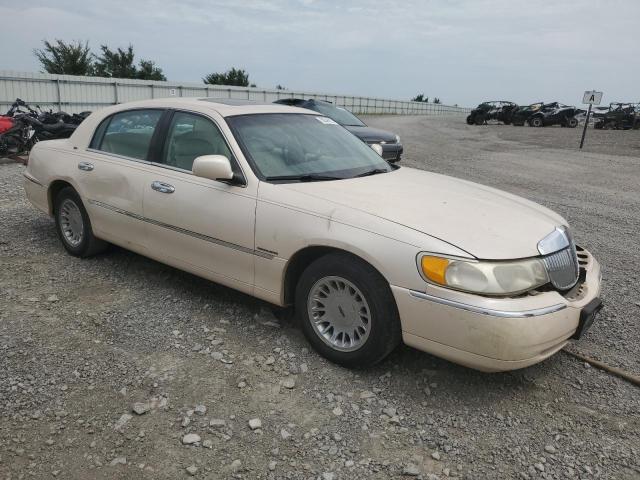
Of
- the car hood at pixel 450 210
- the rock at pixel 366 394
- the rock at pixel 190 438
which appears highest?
the car hood at pixel 450 210

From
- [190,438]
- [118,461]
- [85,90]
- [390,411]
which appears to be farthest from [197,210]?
[85,90]

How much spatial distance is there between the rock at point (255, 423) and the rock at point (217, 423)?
0.44 feet

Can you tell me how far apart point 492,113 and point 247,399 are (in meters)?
36.5

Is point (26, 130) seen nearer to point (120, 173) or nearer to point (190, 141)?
point (120, 173)

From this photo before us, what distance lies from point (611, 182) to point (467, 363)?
1056 cm

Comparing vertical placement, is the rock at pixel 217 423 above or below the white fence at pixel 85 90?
below

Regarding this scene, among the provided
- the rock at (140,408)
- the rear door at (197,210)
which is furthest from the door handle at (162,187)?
the rock at (140,408)

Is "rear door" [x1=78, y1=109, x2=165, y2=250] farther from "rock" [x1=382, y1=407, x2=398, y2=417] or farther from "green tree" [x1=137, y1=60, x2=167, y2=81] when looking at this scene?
"green tree" [x1=137, y1=60, x2=167, y2=81]

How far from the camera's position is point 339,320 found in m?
3.24

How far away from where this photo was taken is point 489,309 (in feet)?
8.68

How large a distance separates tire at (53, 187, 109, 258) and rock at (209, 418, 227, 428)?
269cm

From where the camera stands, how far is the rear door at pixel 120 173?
423 cm

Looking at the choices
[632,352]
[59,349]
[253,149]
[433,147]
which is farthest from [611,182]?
[59,349]

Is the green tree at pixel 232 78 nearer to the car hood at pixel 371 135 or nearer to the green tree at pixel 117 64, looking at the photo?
the green tree at pixel 117 64
